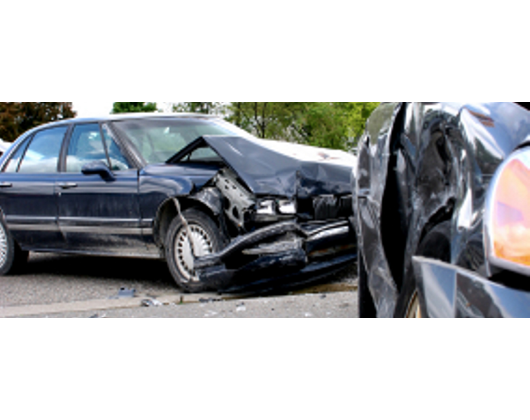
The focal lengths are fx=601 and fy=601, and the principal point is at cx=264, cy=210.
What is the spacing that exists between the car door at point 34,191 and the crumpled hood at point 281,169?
2.20 meters

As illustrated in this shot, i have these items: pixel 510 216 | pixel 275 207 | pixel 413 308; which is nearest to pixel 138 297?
pixel 275 207

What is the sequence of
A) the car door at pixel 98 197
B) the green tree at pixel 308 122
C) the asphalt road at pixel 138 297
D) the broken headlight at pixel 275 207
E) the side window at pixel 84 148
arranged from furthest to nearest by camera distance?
the green tree at pixel 308 122 → the side window at pixel 84 148 → the car door at pixel 98 197 → the broken headlight at pixel 275 207 → the asphalt road at pixel 138 297

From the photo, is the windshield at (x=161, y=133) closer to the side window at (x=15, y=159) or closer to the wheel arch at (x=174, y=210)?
the wheel arch at (x=174, y=210)

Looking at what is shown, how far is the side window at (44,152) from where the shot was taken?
699 centimetres

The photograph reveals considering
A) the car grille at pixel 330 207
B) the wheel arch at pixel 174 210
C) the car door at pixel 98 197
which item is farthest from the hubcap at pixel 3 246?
the car grille at pixel 330 207

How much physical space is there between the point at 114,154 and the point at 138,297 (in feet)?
5.22

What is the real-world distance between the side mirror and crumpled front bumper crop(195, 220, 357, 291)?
4.81 ft

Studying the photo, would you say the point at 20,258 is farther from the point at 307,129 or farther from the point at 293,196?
the point at 307,129

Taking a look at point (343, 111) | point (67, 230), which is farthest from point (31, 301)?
point (343, 111)

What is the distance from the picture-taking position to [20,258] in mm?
7652

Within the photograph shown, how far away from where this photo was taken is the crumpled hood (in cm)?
538

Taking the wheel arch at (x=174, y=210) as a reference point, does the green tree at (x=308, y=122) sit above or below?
above

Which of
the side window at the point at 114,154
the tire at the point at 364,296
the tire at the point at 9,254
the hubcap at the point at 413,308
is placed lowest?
the tire at the point at 9,254

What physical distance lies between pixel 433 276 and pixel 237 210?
368 cm
